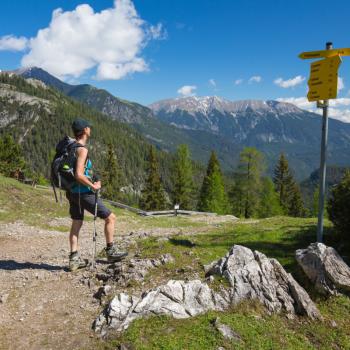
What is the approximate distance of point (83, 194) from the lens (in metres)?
7.96

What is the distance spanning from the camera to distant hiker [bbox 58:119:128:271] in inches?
298

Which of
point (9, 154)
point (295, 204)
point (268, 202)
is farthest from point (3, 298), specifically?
point (9, 154)

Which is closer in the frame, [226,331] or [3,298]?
[226,331]

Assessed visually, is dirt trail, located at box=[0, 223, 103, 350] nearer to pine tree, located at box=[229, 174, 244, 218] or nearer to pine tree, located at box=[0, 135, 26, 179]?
pine tree, located at box=[229, 174, 244, 218]

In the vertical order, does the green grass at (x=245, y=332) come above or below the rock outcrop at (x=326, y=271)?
below

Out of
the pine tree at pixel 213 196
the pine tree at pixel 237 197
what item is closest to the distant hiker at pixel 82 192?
the pine tree at pixel 237 197

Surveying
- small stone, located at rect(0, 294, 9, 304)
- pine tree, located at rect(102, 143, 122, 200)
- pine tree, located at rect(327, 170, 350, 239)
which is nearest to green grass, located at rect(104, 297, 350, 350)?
small stone, located at rect(0, 294, 9, 304)

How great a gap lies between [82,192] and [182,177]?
42798 mm

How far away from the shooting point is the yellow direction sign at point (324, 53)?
7.47 meters

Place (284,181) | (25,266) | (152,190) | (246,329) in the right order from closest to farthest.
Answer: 1. (246,329)
2. (25,266)
3. (152,190)
4. (284,181)

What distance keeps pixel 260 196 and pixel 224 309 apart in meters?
43.2

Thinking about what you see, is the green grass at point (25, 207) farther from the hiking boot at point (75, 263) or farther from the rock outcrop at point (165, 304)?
the rock outcrop at point (165, 304)

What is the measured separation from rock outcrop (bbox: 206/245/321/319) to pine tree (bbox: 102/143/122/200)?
50.7 meters

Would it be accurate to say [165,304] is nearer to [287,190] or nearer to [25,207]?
[25,207]
